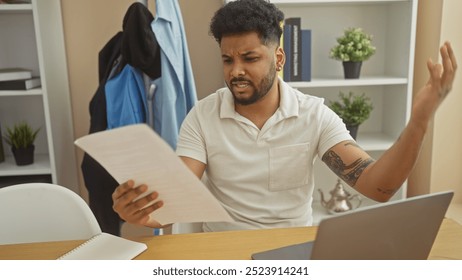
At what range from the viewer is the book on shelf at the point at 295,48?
163cm

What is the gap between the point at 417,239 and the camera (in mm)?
626

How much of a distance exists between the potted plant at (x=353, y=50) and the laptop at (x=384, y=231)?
1.16m

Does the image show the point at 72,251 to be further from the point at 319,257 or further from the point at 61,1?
the point at 61,1

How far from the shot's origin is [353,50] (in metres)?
1.69

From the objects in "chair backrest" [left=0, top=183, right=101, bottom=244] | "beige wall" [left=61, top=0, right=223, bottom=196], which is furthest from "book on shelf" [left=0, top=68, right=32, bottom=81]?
"chair backrest" [left=0, top=183, right=101, bottom=244]

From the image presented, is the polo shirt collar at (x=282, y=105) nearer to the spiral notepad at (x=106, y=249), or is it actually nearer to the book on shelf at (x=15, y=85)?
the spiral notepad at (x=106, y=249)

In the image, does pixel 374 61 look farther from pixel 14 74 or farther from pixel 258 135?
pixel 14 74

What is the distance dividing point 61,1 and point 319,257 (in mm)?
1610

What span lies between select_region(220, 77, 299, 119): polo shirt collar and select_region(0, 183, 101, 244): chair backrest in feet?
1.32

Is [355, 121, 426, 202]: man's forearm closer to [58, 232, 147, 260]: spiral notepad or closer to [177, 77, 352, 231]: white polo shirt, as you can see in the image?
[177, 77, 352, 231]: white polo shirt

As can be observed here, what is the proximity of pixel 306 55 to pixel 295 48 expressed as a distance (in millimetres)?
51

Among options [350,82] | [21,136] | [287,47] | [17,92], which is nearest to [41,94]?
[17,92]

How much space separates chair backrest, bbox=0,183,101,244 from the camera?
0.98m
